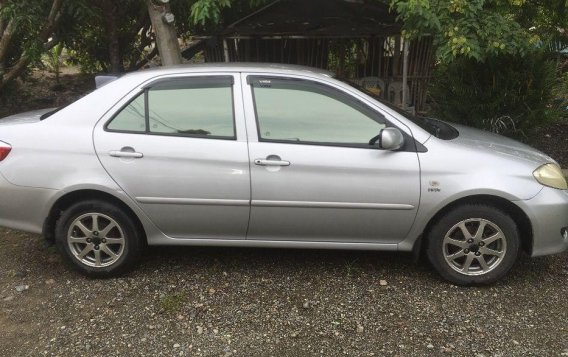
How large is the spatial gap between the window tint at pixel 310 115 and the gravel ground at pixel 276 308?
1080mm

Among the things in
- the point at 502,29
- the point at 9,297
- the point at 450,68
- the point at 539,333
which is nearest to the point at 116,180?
the point at 9,297

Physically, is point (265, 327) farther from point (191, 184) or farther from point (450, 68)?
point (450, 68)

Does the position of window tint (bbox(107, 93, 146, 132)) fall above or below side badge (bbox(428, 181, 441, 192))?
above

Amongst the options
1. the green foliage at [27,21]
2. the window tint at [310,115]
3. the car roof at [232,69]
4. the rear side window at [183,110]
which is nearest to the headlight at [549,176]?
the window tint at [310,115]

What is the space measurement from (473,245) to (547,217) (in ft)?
1.71

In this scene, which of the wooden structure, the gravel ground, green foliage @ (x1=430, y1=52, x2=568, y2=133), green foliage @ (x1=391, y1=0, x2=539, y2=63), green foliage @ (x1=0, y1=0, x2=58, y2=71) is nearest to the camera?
the gravel ground

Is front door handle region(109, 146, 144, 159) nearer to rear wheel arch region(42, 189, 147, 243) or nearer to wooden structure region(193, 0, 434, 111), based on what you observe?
rear wheel arch region(42, 189, 147, 243)

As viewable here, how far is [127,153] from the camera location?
3.61m

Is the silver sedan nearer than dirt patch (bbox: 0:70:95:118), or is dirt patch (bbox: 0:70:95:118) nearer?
the silver sedan

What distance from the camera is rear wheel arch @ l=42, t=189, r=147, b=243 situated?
3711 mm

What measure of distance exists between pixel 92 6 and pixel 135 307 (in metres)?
4.33

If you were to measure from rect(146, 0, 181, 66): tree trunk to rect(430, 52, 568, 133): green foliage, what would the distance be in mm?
3097

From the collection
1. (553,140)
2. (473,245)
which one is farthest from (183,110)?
(553,140)

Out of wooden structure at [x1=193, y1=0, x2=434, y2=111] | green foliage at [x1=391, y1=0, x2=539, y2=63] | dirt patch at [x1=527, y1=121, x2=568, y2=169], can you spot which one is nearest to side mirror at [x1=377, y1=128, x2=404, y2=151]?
green foliage at [x1=391, y1=0, x2=539, y2=63]
